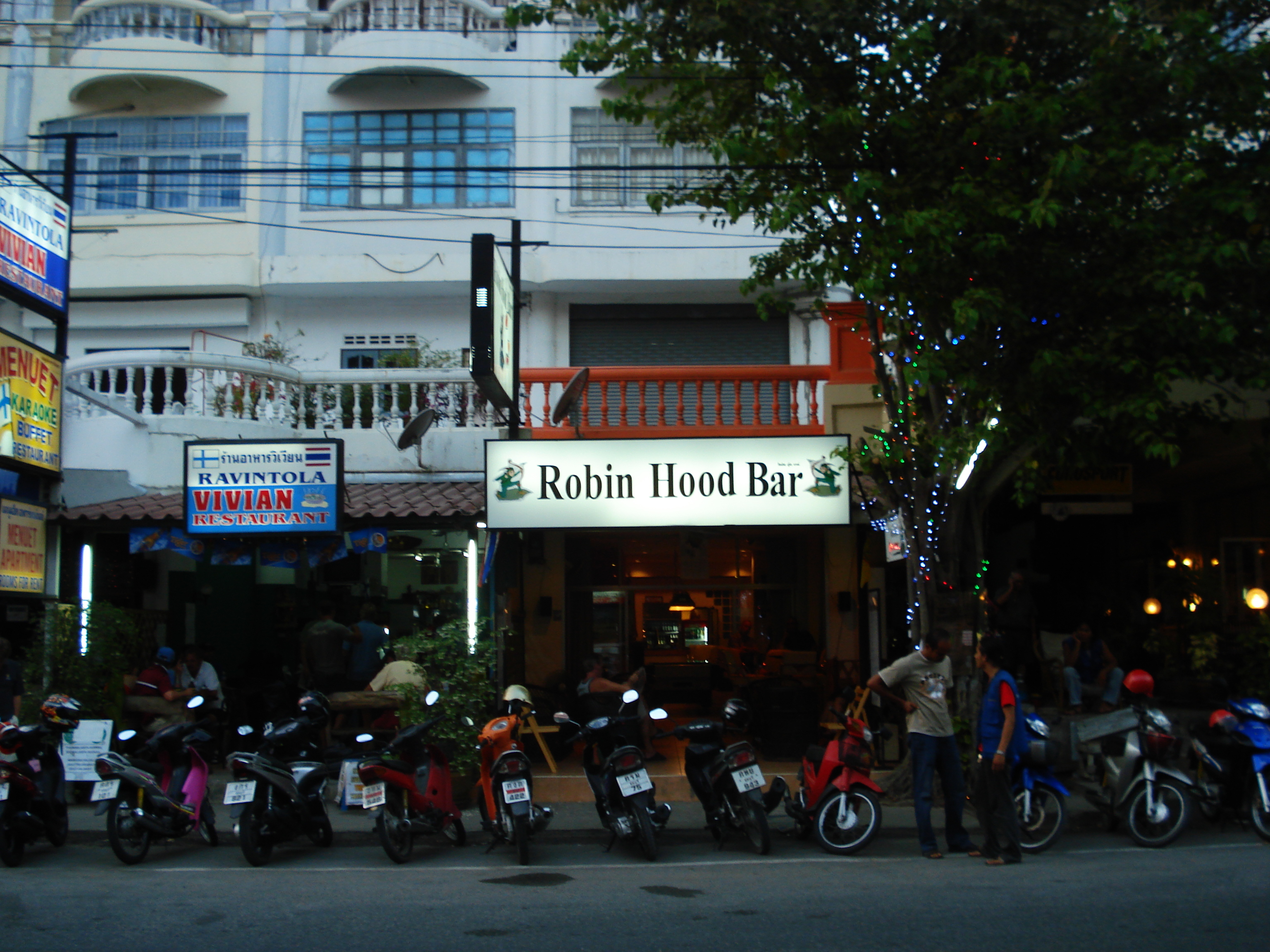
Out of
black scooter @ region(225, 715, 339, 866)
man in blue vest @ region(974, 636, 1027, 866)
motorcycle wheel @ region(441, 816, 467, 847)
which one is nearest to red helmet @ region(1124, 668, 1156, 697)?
man in blue vest @ region(974, 636, 1027, 866)

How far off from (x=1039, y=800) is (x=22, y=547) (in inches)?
412

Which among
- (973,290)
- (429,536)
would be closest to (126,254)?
(429,536)

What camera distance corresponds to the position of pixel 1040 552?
17641 mm

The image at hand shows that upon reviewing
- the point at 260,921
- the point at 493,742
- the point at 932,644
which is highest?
the point at 932,644

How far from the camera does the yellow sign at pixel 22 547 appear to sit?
11828 millimetres

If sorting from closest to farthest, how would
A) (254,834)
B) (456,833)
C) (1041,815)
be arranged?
(254,834)
(1041,815)
(456,833)

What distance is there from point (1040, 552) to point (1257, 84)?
942 cm

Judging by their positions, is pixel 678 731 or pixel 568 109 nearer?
pixel 678 731

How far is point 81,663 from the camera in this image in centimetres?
1128

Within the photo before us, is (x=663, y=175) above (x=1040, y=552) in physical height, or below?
above

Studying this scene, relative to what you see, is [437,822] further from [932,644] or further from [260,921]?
[932,644]

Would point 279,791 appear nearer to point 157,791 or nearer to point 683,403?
point 157,791

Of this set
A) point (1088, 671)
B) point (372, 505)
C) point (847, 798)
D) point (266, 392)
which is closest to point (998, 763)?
point (847, 798)

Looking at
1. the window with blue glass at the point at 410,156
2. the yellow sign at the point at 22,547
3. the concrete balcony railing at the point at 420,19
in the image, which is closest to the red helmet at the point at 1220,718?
the yellow sign at the point at 22,547
